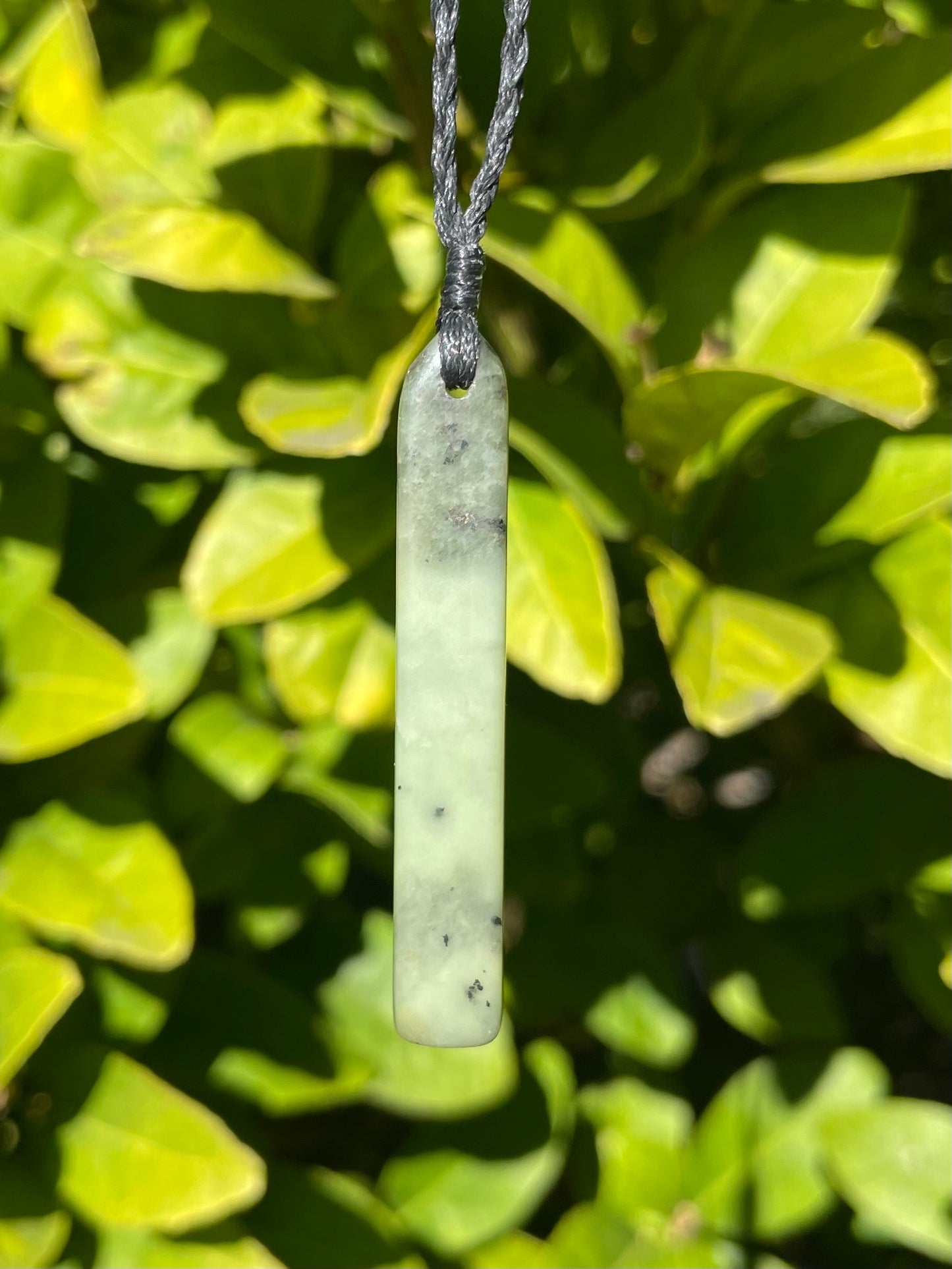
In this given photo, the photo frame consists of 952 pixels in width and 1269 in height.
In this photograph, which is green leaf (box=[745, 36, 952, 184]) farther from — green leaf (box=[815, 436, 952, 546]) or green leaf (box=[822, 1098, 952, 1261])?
green leaf (box=[822, 1098, 952, 1261])

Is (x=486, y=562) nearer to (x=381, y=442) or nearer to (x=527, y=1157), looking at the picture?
(x=381, y=442)

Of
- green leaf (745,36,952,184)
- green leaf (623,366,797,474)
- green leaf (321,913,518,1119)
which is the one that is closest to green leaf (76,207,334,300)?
green leaf (623,366,797,474)

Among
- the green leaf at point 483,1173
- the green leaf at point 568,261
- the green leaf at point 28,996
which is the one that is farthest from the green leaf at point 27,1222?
the green leaf at point 568,261

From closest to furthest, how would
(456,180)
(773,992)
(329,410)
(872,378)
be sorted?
1. (456,180)
2. (872,378)
3. (329,410)
4. (773,992)

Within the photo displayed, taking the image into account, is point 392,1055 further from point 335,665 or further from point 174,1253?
point 335,665

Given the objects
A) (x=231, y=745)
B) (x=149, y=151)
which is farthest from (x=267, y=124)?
(x=231, y=745)

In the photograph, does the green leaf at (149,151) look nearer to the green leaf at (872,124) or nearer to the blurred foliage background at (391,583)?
the blurred foliage background at (391,583)
